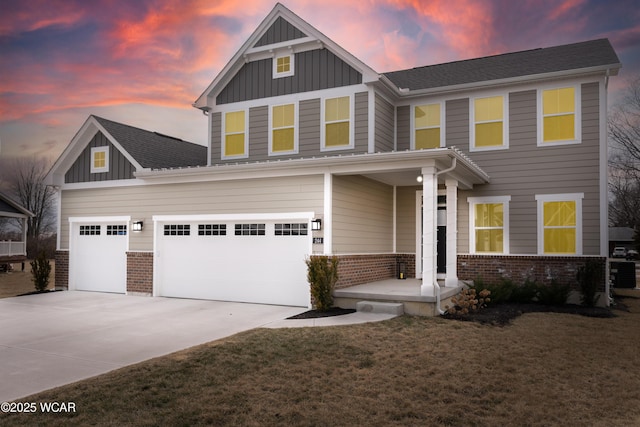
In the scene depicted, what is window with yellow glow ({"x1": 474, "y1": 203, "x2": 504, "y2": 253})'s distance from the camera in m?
13.9

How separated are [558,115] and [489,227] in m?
3.40

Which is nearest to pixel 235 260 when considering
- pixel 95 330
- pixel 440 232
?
pixel 95 330

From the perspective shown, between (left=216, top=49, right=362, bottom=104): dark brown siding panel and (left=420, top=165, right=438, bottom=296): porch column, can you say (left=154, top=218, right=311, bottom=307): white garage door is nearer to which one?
(left=420, top=165, right=438, bottom=296): porch column

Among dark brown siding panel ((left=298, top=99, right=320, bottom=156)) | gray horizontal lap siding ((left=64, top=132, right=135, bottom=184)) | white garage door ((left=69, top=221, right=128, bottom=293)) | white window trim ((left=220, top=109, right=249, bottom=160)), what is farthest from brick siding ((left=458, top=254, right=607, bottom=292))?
gray horizontal lap siding ((left=64, top=132, right=135, bottom=184))

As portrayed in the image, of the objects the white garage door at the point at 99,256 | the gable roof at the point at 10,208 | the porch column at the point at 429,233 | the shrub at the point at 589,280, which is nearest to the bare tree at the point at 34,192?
the gable roof at the point at 10,208

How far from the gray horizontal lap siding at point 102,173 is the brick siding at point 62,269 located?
228 centimetres

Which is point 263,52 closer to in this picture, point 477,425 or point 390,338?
point 390,338

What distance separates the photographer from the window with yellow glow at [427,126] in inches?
578

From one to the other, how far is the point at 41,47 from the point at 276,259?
1650 centimetres

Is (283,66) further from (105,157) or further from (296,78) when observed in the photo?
(105,157)

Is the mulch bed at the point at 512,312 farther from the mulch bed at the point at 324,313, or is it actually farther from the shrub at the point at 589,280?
the mulch bed at the point at 324,313

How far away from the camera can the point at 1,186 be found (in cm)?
4541

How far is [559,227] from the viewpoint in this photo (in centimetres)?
1326

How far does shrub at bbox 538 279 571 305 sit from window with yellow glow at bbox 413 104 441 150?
4.83 meters
